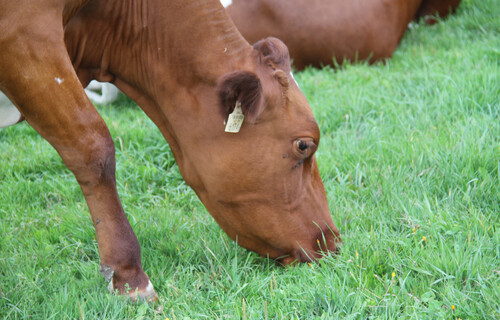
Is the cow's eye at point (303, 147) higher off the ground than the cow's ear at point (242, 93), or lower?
lower

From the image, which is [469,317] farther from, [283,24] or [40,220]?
[283,24]

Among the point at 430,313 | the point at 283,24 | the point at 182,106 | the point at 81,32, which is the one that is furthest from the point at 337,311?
the point at 283,24

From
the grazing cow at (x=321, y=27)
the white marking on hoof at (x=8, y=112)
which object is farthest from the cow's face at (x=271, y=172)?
the grazing cow at (x=321, y=27)

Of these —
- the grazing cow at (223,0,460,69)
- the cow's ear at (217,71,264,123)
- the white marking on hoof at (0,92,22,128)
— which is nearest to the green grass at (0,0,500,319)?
the grazing cow at (223,0,460,69)

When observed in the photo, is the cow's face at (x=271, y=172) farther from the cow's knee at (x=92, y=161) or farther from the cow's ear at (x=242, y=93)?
the cow's knee at (x=92, y=161)

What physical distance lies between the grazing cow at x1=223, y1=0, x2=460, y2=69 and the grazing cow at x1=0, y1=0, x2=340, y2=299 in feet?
8.65

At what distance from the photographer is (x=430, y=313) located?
2412 millimetres

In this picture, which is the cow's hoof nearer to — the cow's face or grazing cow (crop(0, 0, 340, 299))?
grazing cow (crop(0, 0, 340, 299))

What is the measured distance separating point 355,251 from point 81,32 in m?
1.72

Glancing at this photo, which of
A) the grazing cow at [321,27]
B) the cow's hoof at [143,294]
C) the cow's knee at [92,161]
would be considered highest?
the cow's knee at [92,161]

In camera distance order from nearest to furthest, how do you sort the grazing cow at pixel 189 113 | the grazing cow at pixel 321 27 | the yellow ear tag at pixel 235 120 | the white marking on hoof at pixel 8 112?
the grazing cow at pixel 189 113 < the yellow ear tag at pixel 235 120 < the white marking on hoof at pixel 8 112 < the grazing cow at pixel 321 27

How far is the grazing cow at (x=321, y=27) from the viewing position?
5.74 metres

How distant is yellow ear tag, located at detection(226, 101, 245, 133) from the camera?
2904 mm

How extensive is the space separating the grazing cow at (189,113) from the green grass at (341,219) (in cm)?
20
